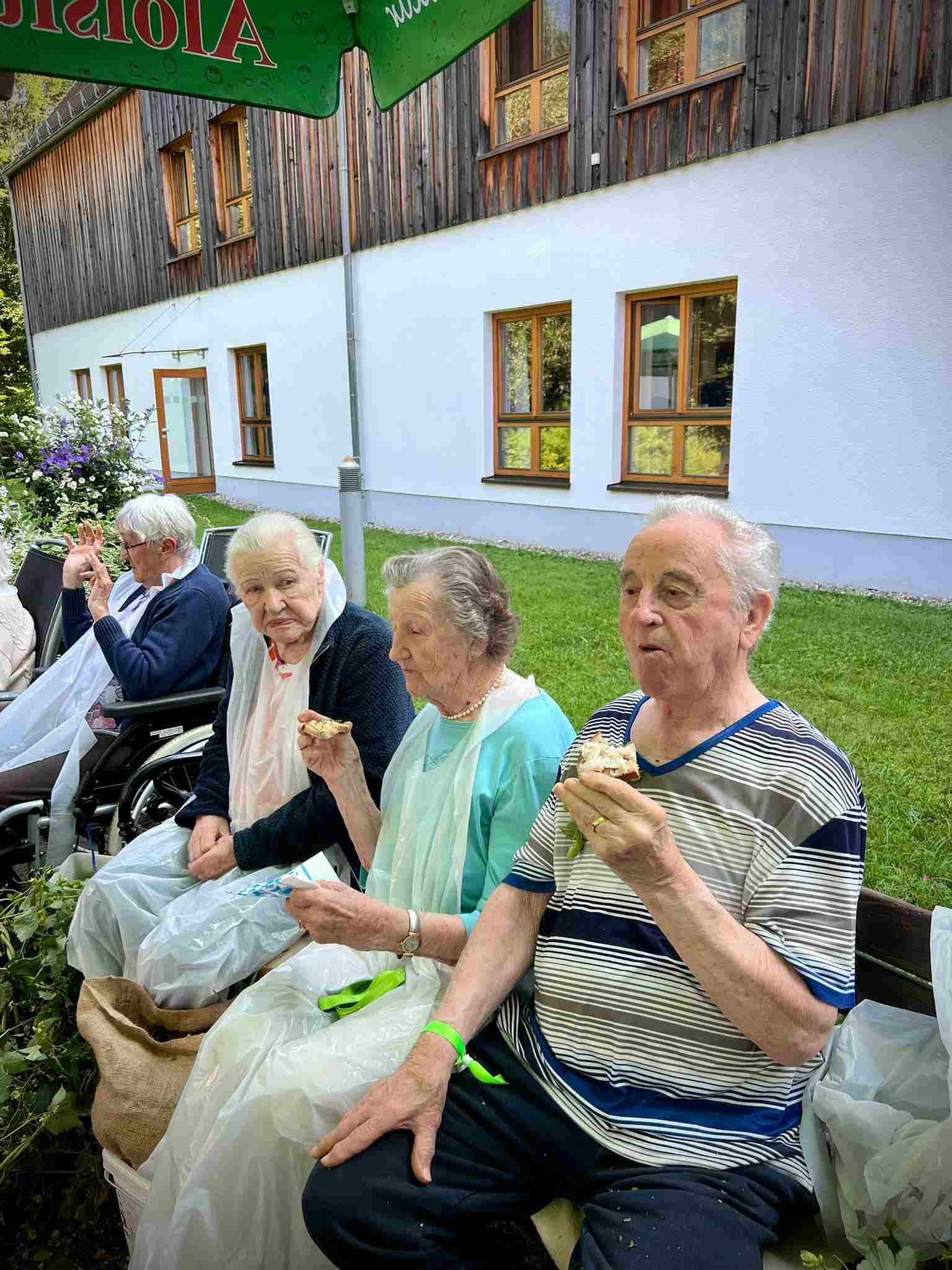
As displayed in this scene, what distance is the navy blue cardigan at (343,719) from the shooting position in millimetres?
2377

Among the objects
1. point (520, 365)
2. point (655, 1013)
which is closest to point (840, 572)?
point (520, 365)

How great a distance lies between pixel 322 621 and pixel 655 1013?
4.66ft

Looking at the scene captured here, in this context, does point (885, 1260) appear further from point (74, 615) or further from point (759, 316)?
point (759, 316)

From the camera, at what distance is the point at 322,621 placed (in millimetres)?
2527

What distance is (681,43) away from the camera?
797cm

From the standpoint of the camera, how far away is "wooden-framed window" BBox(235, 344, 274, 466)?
50.4 feet

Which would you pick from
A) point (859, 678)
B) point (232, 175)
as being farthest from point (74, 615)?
point (232, 175)

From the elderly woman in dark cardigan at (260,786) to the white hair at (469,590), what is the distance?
1.42 feet

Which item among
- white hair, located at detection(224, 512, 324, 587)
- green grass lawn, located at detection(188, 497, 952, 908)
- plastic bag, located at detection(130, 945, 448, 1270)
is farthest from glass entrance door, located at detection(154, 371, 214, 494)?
plastic bag, located at detection(130, 945, 448, 1270)

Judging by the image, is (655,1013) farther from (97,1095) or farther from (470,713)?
(97,1095)

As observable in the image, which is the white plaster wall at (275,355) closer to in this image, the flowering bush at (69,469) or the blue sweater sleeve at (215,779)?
the flowering bush at (69,469)

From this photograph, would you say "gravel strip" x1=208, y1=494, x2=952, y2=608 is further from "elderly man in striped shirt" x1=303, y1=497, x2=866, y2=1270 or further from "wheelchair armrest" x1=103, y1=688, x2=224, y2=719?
"elderly man in striped shirt" x1=303, y1=497, x2=866, y2=1270

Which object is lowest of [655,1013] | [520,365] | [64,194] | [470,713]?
[655,1013]

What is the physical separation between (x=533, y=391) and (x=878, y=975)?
29.7ft
